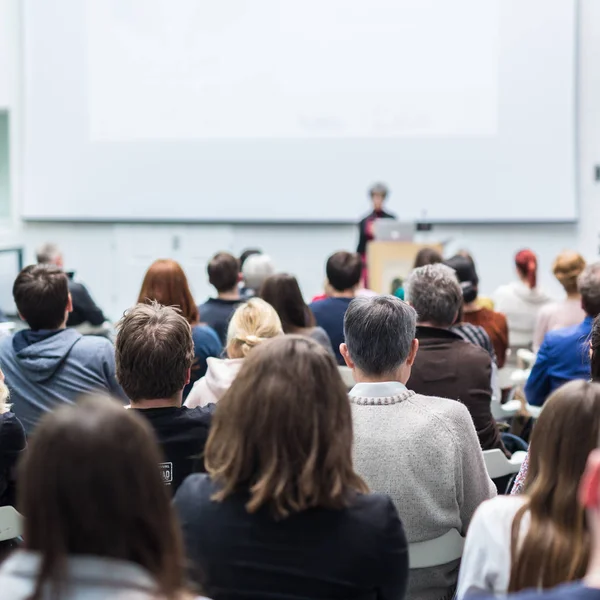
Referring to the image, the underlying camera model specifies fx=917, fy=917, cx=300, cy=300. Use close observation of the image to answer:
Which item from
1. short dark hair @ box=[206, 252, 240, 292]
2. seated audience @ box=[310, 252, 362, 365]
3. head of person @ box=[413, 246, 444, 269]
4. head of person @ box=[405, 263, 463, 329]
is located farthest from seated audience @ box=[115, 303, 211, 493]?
head of person @ box=[413, 246, 444, 269]

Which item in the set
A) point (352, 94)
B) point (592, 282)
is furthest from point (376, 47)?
point (592, 282)

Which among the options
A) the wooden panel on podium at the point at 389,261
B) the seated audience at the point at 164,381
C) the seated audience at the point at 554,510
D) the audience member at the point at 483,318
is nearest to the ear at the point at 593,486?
the seated audience at the point at 554,510

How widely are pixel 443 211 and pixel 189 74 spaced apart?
2610 millimetres

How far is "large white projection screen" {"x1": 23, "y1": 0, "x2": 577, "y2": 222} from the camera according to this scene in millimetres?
7656

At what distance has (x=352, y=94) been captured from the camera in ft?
26.2

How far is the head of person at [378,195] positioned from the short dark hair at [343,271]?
9.72 feet

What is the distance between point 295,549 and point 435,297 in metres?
1.73

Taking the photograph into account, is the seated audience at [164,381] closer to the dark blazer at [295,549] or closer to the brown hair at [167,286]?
the dark blazer at [295,549]

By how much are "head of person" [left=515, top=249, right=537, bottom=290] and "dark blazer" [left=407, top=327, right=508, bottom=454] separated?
94.5 inches

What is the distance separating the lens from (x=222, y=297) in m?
4.63

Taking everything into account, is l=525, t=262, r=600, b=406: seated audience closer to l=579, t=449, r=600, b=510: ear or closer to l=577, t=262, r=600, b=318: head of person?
l=577, t=262, r=600, b=318: head of person

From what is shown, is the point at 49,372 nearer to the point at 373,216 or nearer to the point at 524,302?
the point at 524,302

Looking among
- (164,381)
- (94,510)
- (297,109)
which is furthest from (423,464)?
(297,109)

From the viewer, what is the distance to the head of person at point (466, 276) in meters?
4.14
